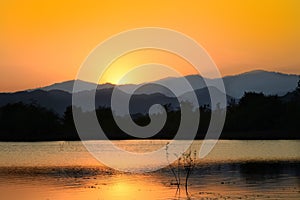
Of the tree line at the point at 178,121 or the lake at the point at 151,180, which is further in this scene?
the tree line at the point at 178,121

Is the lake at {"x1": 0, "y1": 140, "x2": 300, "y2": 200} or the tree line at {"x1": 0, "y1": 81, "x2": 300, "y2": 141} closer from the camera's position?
the lake at {"x1": 0, "y1": 140, "x2": 300, "y2": 200}

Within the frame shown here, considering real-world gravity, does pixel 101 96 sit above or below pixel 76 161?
above

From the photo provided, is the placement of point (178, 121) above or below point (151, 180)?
above

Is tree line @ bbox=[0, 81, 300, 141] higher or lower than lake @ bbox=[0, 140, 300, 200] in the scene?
higher

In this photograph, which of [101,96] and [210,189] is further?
[101,96]

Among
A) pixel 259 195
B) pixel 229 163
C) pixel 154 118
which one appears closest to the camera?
pixel 259 195

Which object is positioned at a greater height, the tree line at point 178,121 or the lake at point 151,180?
the tree line at point 178,121

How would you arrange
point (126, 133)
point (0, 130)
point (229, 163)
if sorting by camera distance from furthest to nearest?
point (126, 133)
point (0, 130)
point (229, 163)

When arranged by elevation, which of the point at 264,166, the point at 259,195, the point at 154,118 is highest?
the point at 154,118

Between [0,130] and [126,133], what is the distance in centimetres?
1684

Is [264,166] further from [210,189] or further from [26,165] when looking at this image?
[26,165]

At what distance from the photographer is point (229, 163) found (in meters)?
29.0

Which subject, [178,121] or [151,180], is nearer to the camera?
[151,180]

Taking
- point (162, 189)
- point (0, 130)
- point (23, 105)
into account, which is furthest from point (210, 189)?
point (23, 105)
